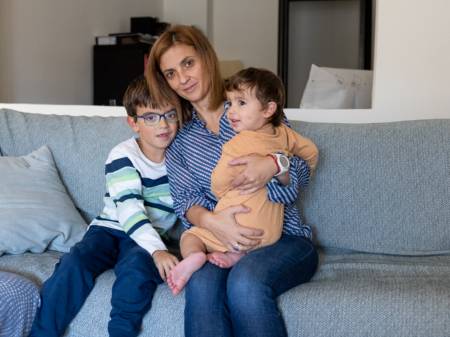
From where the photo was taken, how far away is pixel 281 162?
1463mm

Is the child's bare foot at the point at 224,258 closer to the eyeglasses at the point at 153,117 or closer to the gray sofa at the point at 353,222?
the gray sofa at the point at 353,222

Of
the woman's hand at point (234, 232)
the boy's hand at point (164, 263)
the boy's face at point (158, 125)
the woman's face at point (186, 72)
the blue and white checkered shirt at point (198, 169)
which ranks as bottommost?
the boy's hand at point (164, 263)

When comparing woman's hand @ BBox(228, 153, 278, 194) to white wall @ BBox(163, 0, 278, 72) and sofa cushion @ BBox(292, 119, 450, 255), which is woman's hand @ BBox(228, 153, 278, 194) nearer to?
sofa cushion @ BBox(292, 119, 450, 255)

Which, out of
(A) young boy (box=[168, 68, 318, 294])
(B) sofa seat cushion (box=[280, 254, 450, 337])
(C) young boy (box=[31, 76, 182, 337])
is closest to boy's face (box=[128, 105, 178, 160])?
(C) young boy (box=[31, 76, 182, 337])

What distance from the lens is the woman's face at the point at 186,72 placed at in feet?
5.53

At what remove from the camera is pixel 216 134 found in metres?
1.72

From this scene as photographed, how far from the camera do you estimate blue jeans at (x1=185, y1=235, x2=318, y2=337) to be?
49.7 inches

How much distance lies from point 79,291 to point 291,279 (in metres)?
0.57

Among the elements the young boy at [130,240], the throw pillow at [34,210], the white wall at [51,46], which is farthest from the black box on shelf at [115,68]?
the young boy at [130,240]

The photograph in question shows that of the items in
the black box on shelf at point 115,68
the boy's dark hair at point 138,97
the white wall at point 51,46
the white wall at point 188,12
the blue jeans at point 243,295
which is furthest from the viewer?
the white wall at point 188,12

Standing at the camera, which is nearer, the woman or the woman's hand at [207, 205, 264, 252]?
the woman

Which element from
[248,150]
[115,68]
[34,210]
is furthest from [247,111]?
[115,68]

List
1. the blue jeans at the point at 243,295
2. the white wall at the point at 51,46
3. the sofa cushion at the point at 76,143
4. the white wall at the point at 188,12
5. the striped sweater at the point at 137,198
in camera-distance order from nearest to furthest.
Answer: the blue jeans at the point at 243,295
the striped sweater at the point at 137,198
the sofa cushion at the point at 76,143
the white wall at the point at 51,46
the white wall at the point at 188,12

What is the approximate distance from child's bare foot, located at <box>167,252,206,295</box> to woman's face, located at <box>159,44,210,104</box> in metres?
0.53
